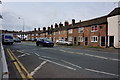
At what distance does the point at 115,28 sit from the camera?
96.8 feet

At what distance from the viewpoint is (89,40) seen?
37688mm

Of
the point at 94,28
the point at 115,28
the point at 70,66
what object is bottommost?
the point at 70,66

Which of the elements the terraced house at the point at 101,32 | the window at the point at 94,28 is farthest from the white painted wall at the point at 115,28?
the window at the point at 94,28

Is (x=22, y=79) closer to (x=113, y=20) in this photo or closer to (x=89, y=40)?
(x=113, y=20)

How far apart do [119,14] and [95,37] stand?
855 centimetres

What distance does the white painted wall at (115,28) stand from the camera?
1125 inches

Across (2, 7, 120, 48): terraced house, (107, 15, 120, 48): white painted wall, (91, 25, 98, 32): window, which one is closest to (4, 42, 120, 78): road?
(107, 15, 120, 48): white painted wall

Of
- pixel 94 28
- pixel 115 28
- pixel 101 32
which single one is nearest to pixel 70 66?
pixel 115 28

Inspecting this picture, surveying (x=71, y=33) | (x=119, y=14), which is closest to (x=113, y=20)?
(x=119, y=14)

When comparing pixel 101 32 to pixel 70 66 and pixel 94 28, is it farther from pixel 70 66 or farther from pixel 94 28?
Result: pixel 70 66

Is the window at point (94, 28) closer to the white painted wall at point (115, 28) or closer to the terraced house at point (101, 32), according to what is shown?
the terraced house at point (101, 32)

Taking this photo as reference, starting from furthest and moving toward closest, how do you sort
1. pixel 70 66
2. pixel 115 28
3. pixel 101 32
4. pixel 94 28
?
pixel 94 28 < pixel 101 32 < pixel 115 28 < pixel 70 66

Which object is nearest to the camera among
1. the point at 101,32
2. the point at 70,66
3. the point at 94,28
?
the point at 70,66

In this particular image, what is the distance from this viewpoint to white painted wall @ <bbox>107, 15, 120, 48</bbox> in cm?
2858
